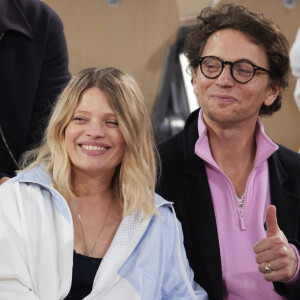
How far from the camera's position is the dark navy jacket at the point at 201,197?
1312 millimetres

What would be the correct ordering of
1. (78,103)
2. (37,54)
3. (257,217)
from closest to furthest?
(78,103)
(257,217)
(37,54)

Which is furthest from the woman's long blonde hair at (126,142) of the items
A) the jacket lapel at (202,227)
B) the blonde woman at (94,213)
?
the jacket lapel at (202,227)

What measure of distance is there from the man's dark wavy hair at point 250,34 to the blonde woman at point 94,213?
26 centimetres

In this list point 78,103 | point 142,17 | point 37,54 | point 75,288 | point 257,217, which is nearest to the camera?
point 75,288

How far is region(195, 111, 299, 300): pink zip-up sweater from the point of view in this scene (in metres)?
1.32

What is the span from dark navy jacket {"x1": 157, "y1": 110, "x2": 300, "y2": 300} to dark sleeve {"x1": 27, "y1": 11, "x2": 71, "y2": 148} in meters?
0.32

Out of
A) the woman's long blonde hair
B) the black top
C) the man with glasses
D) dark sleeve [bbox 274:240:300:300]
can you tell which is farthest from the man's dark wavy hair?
the black top

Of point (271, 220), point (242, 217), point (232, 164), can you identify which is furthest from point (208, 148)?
point (271, 220)

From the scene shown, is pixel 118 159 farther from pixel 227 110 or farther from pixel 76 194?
pixel 227 110

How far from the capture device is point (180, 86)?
2.09m

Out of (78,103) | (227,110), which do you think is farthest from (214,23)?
(78,103)

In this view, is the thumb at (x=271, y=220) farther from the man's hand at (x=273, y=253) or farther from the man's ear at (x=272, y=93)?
the man's ear at (x=272, y=93)

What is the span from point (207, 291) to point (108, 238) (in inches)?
10.6

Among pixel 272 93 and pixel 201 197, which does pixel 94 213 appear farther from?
pixel 272 93
